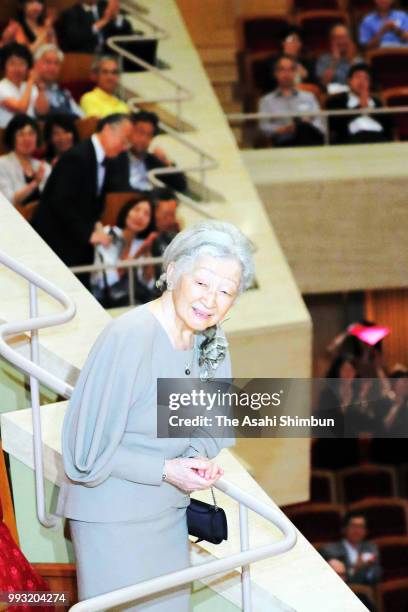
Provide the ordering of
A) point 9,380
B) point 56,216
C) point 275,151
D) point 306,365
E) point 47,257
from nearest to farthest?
point 9,380 < point 47,257 < point 56,216 < point 306,365 < point 275,151

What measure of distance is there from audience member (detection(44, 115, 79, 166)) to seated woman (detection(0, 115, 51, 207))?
20 cm

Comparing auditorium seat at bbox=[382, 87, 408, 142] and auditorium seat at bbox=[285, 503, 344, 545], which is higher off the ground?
auditorium seat at bbox=[382, 87, 408, 142]

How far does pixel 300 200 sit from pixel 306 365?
1.74 m

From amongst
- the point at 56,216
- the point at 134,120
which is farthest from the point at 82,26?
the point at 56,216

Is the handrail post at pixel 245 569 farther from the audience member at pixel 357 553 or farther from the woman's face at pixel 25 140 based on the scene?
the audience member at pixel 357 553

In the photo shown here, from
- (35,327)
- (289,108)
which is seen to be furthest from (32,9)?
(35,327)

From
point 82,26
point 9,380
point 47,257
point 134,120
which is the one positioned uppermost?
point 82,26

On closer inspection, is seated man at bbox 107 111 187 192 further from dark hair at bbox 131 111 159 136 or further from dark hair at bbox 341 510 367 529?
dark hair at bbox 341 510 367 529

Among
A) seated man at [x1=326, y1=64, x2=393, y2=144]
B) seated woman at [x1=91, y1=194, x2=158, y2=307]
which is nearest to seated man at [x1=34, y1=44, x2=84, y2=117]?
seated woman at [x1=91, y1=194, x2=158, y2=307]

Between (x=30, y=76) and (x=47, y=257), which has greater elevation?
(x=30, y=76)

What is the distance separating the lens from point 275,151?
7016 mm

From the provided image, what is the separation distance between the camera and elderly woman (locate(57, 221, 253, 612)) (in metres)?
2.19

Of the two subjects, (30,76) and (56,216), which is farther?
(30,76)

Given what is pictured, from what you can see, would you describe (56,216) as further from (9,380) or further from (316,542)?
(316,542)
